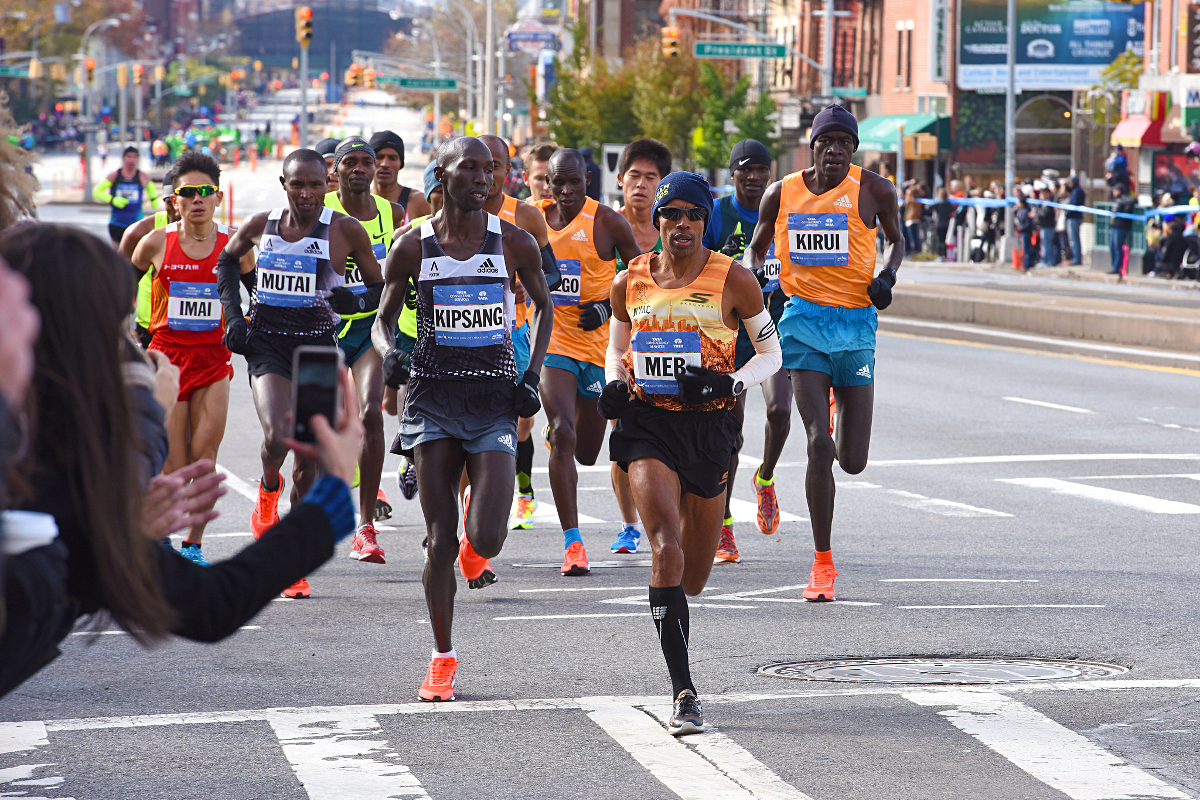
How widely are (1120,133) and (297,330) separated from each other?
35.1 m

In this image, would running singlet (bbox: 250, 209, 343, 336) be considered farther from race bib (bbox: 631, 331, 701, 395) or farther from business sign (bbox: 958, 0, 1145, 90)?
business sign (bbox: 958, 0, 1145, 90)

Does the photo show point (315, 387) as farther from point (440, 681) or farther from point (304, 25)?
point (304, 25)

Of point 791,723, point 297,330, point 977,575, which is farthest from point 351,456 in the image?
point 977,575

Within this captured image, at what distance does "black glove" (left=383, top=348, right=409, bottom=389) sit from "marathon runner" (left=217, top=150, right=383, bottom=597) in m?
1.64

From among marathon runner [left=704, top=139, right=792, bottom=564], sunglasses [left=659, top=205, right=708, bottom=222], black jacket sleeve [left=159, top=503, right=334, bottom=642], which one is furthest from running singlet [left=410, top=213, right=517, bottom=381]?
black jacket sleeve [left=159, top=503, right=334, bottom=642]

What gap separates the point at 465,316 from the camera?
749 centimetres

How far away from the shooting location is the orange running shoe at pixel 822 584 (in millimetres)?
8867

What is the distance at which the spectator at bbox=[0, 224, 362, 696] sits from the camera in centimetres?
313

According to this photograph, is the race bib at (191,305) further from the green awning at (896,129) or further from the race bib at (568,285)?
the green awning at (896,129)

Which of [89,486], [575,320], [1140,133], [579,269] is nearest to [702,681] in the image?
[575,320]

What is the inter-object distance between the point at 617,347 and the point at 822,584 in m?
2.16

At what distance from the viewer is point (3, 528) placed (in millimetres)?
3105

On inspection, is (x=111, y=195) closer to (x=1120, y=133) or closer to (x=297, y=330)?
→ (x=297, y=330)

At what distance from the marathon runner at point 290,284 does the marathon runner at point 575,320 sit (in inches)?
48.5
